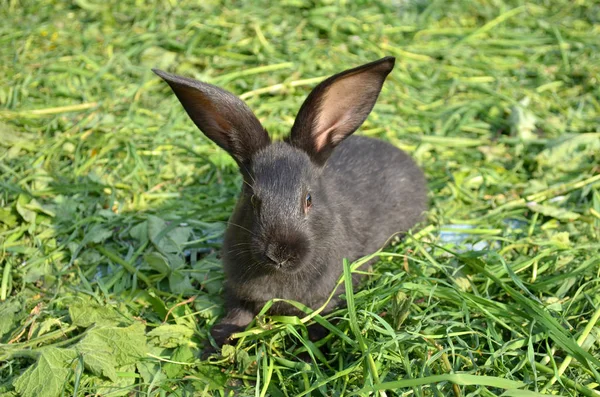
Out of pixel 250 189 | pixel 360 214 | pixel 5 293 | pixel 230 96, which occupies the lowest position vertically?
pixel 5 293

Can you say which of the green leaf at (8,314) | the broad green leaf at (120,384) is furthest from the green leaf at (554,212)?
the green leaf at (8,314)

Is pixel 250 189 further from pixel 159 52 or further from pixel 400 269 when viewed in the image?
pixel 159 52

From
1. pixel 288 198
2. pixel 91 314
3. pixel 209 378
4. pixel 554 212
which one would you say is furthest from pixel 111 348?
pixel 554 212

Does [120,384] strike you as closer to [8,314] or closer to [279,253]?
[8,314]

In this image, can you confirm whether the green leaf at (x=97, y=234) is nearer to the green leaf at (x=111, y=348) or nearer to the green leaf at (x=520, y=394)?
the green leaf at (x=111, y=348)

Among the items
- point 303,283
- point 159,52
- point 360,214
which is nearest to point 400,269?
point 360,214
